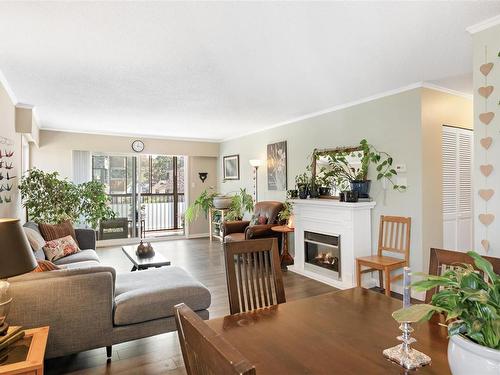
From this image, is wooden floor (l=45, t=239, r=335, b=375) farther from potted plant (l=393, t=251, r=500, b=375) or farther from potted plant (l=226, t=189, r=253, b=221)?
potted plant (l=393, t=251, r=500, b=375)

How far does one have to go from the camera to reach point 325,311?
1.50m

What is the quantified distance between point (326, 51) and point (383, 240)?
7.68 ft

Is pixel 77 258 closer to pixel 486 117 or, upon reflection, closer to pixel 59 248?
pixel 59 248

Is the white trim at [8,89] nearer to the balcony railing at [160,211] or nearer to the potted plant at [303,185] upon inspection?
the potted plant at [303,185]

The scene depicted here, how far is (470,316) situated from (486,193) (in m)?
1.94

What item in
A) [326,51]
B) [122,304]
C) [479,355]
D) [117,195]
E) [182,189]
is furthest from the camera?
[182,189]

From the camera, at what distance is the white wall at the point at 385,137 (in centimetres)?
355

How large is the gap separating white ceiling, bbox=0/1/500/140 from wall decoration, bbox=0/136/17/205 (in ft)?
2.24

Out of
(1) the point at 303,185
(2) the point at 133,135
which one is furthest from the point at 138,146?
(1) the point at 303,185

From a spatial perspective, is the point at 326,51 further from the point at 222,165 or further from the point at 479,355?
the point at 222,165

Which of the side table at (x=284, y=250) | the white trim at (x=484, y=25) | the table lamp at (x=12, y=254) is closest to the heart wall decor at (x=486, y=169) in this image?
the white trim at (x=484, y=25)

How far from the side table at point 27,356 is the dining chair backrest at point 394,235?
3.36 m

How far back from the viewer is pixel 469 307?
0.85m

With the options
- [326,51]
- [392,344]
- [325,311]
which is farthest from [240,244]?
[326,51]
